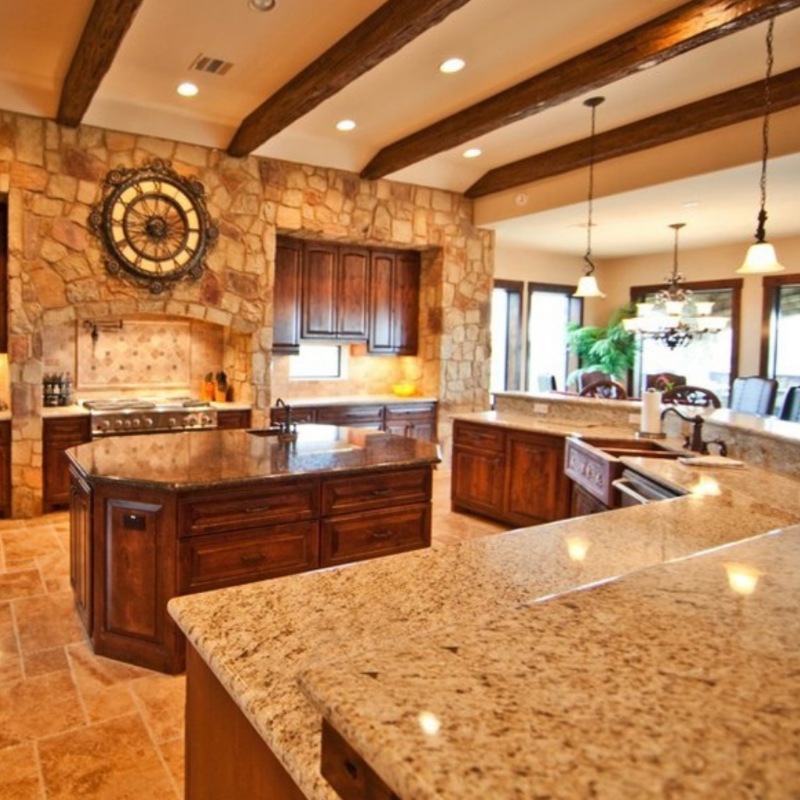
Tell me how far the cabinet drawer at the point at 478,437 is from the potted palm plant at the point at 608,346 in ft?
12.8

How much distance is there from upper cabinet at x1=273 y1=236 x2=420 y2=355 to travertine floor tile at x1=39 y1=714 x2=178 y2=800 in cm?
440

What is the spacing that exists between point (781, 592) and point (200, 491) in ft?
7.42

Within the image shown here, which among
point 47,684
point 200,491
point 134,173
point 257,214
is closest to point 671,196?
point 257,214

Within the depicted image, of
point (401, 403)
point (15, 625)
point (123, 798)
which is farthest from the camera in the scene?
point (401, 403)

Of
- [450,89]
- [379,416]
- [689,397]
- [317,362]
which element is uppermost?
[450,89]

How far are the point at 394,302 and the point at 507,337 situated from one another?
2644mm

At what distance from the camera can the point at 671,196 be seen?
5.91 m

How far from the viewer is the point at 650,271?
31.0 ft

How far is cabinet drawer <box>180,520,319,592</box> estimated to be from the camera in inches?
111

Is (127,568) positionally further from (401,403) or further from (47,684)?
(401,403)

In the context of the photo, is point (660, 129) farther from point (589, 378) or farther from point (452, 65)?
point (589, 378)

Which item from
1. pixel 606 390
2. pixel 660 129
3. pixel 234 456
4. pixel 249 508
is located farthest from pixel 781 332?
pixel 249 508

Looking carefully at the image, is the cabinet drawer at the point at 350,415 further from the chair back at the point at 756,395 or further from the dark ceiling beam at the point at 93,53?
the chair back at the point at 756,395

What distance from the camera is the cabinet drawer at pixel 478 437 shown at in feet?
16.9
